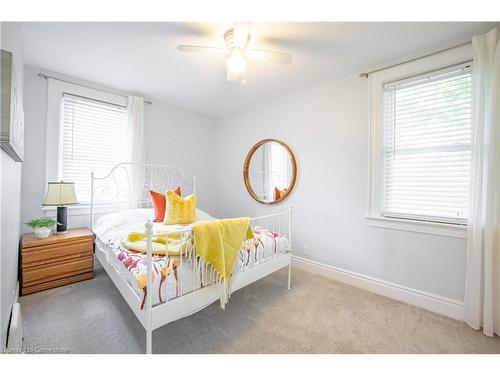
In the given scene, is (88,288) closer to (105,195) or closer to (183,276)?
(105,195)

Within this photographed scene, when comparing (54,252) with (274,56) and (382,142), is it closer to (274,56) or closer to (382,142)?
(274,56)

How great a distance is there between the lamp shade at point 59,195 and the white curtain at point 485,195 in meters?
3.81

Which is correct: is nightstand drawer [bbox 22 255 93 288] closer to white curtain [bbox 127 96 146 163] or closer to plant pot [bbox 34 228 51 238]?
plant pot [bbox 34 228 51 238]

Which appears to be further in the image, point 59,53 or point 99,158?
point 99,158

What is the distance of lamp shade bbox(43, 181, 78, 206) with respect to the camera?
2202 millimetres

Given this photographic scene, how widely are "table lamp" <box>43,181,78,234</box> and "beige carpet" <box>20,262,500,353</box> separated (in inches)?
27.6

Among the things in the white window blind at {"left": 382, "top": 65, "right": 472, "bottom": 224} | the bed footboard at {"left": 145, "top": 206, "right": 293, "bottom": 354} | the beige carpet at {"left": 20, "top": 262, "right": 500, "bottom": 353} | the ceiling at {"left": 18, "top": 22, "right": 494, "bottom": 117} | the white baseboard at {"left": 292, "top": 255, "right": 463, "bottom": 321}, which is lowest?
the beige carpet at {"left": 20, "top": 262, "right": 500, "bottom": 353}

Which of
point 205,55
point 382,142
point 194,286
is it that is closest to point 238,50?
point 205,55

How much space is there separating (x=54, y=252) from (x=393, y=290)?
347cm

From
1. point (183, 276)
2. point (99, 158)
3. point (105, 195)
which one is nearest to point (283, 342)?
point (183, 276)

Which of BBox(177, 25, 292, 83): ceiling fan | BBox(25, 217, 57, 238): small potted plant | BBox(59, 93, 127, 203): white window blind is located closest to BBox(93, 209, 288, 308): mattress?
BBox(25, 217, 57, 238): small potted plant

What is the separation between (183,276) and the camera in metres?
1.38

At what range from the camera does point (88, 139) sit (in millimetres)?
2748

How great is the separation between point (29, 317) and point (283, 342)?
6.68 feet
